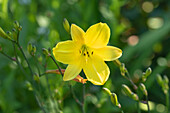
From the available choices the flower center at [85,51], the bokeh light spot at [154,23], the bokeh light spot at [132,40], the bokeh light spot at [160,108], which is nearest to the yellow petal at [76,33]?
the flower center at [85,51]

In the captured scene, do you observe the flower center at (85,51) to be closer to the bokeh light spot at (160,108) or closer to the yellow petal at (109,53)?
the yellow petal at (109,53)

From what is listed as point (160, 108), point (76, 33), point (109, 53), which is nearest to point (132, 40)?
point (160, 108)

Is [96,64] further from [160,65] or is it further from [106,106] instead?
[160,65]

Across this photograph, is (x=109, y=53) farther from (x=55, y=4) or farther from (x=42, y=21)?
(x=42, y=21)

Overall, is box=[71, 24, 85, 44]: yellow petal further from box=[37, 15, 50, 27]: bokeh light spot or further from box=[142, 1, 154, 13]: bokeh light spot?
box=[142, 1, 154, 13]: bokeh light spot

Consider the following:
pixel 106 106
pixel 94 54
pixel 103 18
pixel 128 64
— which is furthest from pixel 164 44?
pixel 94 54

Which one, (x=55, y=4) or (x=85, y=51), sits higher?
(x=55, y=4)
